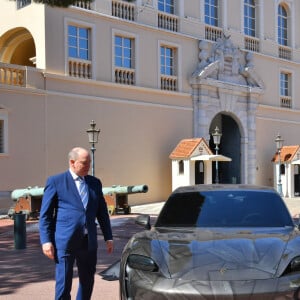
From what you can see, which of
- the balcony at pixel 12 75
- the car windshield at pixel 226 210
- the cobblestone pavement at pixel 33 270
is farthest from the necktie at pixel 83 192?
the balcony at pixel 12 75

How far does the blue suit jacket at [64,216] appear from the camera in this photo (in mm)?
Result: 4746

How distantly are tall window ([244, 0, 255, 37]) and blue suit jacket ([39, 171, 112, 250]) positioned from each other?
82.7 ft

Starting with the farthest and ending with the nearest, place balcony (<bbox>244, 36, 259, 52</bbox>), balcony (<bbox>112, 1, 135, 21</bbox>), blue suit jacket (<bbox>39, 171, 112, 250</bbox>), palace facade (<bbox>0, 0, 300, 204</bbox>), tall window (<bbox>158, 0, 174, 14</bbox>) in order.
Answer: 1. balcony (<bbox>244, 36, 259, 52</bbox>)
2. tall window (<bbox>158, 0, 174, 14</bbox>)
3. balcony (<bbox>112, 1, 135, 21</bbox>)
4. palace facade (<bbox>0, 0, 300, 204</bbox>)
5. blue suit jacket (<bbox>39, 171, 112, 250</bbox>)

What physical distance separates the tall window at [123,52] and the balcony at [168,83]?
1938mm

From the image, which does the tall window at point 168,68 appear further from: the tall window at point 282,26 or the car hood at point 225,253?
the car hood at point 225,253

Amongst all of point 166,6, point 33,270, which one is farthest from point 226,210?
point 166,6

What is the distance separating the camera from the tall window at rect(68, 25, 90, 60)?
67.6 feet

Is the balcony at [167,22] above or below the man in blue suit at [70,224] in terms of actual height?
above

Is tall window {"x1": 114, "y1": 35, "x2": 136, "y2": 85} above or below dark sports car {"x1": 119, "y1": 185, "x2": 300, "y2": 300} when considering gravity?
above

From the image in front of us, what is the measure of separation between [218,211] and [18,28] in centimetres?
1776

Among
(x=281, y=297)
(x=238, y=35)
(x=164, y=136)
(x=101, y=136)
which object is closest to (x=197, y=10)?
(x=238, y=35)

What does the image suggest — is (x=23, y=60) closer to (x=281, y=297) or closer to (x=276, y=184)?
(x=276, y=184)

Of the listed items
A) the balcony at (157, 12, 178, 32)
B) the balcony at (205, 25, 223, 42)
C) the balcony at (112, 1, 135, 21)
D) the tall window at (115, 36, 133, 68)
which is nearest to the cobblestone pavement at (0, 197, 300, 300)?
the tall window at (115, 36, 133, 68)

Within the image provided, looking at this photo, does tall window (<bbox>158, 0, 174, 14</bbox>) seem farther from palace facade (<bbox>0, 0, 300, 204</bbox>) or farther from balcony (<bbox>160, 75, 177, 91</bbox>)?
balcony (<bbox>160, 75, 177, 91</bbox>)
